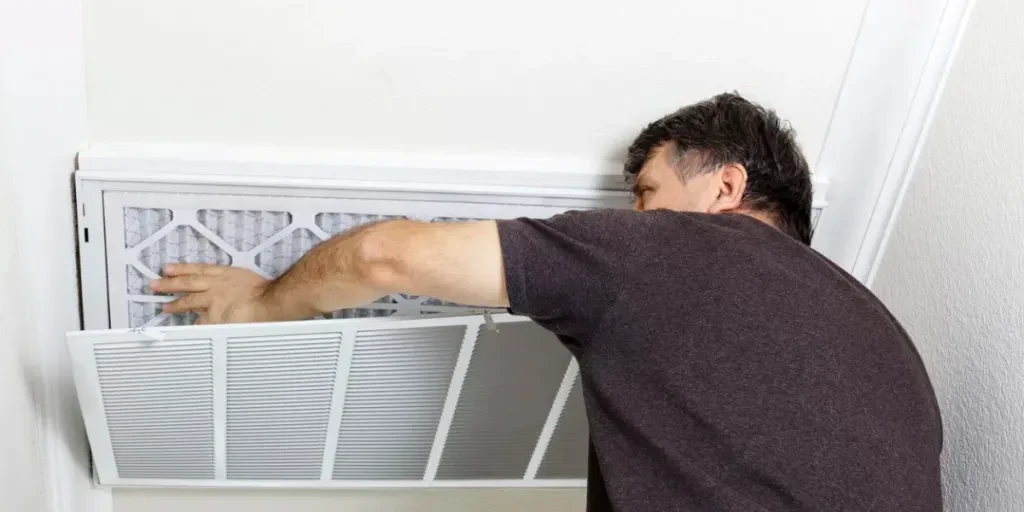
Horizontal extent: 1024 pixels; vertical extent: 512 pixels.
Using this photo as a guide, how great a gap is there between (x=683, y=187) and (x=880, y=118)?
35 cm

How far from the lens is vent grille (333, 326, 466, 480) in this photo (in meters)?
1.02

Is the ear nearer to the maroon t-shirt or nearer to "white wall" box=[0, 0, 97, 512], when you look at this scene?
the maroon t-shirt

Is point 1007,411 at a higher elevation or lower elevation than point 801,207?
lower

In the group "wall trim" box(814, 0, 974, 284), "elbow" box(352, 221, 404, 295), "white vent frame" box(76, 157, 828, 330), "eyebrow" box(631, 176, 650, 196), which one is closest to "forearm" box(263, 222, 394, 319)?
"elbow" box(352, 221, 404, 295)

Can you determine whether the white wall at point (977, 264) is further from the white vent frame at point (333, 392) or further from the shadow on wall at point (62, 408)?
the shadow on wall at point (62, 408)

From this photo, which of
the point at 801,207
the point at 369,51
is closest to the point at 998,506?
the point at 801,207

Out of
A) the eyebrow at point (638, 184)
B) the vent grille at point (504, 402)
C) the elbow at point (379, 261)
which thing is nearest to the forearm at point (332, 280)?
the elbow at point (379, 261)

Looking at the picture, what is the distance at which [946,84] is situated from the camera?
1075 mm

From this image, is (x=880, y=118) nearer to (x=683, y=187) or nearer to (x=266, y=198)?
(x=683, y=187)

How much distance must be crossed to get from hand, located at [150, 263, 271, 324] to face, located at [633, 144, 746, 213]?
0.50 meters

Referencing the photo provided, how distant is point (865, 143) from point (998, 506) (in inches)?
19.5

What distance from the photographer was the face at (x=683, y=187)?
0.98 m

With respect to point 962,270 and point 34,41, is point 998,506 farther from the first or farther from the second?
point 34,41

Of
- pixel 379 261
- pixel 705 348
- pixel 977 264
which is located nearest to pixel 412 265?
pixel 379 261
